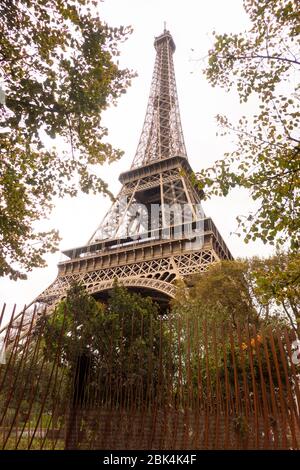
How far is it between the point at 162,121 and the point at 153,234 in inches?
772

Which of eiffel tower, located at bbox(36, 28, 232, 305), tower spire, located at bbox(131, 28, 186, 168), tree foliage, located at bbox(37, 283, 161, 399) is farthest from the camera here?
tower spire, located at bbox(131, 28, 186, 168)

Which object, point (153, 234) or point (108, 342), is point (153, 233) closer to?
point (153, 234)

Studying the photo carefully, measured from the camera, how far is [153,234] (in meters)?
29.0

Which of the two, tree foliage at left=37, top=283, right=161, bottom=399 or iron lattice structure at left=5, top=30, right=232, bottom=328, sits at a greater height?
iron lattice structure at left=5, top=30, right=232, bottom=328

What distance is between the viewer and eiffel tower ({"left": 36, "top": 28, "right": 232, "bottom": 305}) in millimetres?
23359

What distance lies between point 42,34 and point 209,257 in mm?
17933

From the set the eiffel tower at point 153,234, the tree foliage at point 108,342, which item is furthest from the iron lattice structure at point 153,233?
the tree foliage at point 108,342

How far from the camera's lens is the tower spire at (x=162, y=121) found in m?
38.0

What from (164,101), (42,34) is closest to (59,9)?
(42,34)

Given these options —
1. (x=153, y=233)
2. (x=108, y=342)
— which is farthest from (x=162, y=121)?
(x=108, y=342)

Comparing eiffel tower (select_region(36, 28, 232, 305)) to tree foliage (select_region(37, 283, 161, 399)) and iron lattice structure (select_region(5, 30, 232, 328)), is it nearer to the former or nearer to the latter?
iron lattice structure (select_region(5, 30, 232, 328))

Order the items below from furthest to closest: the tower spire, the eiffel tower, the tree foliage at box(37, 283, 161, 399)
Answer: the tower spire → the eiffel tower → the tree foliage at box(37, 283, 161, 399)

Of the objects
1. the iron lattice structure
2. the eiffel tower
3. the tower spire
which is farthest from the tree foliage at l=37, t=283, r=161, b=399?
the tower spire
